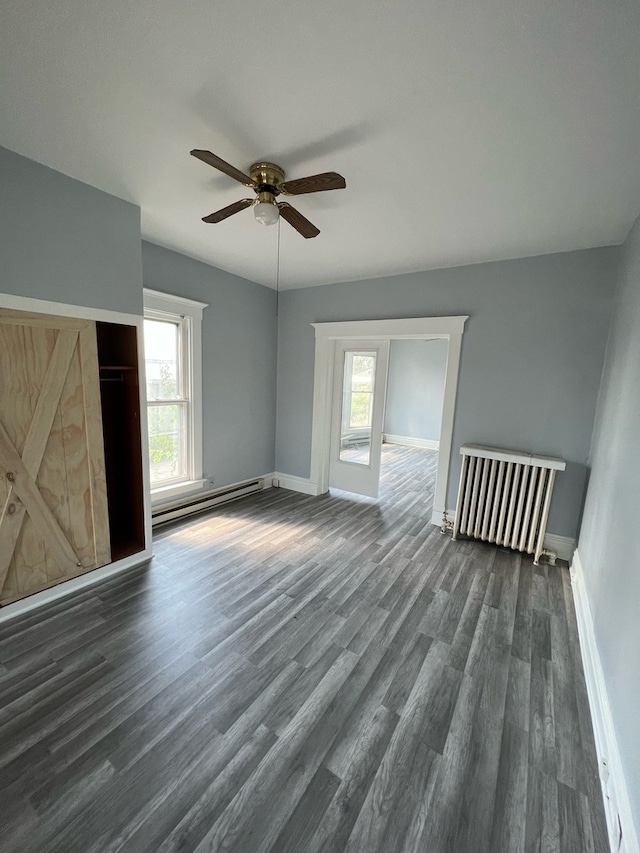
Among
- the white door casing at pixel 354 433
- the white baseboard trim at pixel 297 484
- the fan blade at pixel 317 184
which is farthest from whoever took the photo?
the white baseboard trim at pixel 297 484

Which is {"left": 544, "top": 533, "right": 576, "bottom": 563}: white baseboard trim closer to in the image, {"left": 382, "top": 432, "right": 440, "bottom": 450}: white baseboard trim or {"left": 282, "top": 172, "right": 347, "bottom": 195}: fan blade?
{"left": 282, "top": 172, "right": 347, "bottom": 195}: fan blade

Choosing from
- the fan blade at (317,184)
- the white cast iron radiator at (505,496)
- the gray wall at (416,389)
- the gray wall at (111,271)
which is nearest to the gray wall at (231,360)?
the gray wall at (111,271)

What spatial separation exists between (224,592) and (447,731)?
1544 millimetres

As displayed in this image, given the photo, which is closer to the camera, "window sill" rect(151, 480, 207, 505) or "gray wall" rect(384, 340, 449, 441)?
"window sill" rect(151, 480, 207, 505)

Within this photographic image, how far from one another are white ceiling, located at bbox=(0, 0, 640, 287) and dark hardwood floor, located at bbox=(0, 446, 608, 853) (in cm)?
269

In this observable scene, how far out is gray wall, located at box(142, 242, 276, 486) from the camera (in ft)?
10.9

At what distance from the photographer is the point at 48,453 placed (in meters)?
2.12

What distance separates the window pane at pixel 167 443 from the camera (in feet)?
11.0

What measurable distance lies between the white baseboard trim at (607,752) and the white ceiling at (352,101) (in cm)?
253

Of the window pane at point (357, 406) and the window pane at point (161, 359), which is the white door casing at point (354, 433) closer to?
the window pane at point (357, 406)

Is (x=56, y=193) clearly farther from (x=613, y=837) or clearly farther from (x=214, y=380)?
(x=613, y=837)

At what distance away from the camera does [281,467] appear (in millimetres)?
4750

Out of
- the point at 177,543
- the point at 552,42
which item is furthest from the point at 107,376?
the point at 552,42

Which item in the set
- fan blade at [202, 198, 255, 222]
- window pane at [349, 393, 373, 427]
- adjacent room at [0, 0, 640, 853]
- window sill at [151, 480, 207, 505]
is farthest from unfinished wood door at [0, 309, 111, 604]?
window pane at [349, 393, 373, 427]
